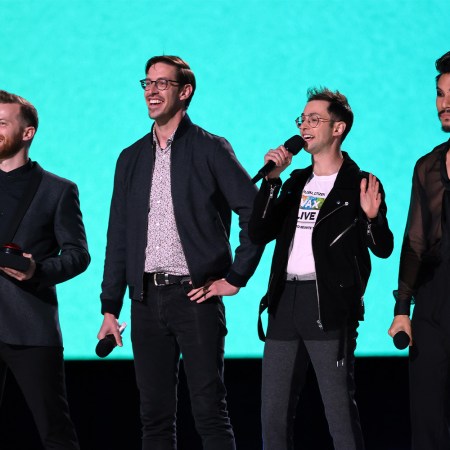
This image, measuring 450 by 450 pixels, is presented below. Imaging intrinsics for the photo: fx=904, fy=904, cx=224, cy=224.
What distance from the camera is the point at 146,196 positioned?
296 cm

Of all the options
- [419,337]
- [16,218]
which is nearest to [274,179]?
[419,337]

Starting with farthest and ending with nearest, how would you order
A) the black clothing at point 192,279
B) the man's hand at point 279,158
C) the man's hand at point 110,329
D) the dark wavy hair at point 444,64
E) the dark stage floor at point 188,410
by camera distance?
1. the dark stage floor at point 188,410
2. the man's hand at point 110,329
3. the black clothing at point 192,279
4. the man's hand at point 279,158
5. the dark wavy hair at point 444,64

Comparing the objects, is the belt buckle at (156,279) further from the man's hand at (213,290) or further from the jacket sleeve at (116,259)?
the jacket sleeve at (116,259)

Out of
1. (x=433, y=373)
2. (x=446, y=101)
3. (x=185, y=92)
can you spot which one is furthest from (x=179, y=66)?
(x=433, y=373)

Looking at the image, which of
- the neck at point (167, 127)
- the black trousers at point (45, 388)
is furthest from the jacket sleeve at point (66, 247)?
the neck at point (167, 127)

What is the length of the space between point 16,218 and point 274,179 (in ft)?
2.79

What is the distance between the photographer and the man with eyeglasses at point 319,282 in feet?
8.69

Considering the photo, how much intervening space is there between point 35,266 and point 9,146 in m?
0.47

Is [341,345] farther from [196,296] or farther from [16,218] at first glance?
[16,218]

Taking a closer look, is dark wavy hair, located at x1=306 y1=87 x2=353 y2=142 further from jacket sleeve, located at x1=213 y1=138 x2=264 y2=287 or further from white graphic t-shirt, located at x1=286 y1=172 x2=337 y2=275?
jacket sleeve, located at x1=213 y1=138 x2=264 y2=287

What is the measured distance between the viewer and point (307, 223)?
109 inches

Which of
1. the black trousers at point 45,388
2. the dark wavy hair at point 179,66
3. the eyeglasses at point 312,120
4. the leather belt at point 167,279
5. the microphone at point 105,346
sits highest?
the dark wavy hair at point 179,66

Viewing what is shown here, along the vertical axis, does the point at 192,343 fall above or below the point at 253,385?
above

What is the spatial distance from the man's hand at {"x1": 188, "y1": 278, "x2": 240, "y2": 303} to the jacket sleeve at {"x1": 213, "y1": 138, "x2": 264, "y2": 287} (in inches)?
0.7
